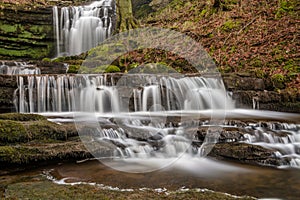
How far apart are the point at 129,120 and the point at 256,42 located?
26.5 ft

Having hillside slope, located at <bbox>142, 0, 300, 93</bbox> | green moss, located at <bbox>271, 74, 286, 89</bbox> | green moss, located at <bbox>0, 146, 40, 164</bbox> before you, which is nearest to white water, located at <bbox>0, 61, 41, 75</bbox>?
green moss, located at <bbox>0, 146, 40, 164</bbox>

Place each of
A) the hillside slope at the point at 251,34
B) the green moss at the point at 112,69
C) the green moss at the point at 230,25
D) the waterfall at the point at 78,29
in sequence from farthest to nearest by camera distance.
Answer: the waterfall at the point at 78,29 → the green moss at the point at 230,25 → the green moss at the point at 112,69 → the hillside slope at the point at 251,34

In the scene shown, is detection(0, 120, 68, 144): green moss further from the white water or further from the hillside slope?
the hillside slope

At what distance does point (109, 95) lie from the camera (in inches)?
Result: 338

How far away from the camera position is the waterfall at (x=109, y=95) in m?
8.04

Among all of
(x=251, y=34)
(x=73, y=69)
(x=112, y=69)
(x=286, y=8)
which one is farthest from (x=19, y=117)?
(x=286, y=8)

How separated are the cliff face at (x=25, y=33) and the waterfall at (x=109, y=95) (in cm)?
746

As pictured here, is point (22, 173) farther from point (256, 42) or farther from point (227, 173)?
point (256, 42)

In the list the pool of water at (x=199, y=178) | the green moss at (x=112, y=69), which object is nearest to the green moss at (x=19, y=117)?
the pool of water at (x=199, y=178)

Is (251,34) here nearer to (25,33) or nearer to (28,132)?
(28,132)

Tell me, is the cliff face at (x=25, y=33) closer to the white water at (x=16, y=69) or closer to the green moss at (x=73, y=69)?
the white water at (x=16, y=69)

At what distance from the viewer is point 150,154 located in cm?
510

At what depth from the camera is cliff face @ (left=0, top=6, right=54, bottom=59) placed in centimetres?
1422

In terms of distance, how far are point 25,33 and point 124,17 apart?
17.7 feet
